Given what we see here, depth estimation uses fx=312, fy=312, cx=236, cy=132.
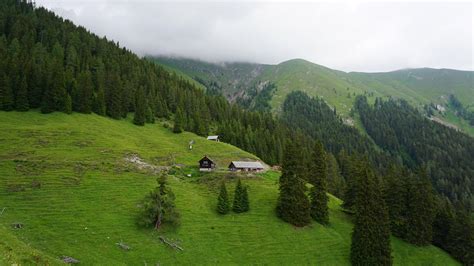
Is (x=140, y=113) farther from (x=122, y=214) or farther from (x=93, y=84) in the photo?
(x=122, y=214)

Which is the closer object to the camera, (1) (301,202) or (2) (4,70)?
(1) (301,202)

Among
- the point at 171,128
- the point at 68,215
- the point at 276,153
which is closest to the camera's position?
the point at 68,215

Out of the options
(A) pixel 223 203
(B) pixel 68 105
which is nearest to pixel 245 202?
(A) pixel 223 203

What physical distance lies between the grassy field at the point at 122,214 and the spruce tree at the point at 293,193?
2.11 meters

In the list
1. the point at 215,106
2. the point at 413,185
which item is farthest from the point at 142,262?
the point at 215,106

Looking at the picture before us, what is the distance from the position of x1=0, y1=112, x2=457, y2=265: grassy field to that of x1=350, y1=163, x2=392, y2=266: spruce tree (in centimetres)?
Result: 325

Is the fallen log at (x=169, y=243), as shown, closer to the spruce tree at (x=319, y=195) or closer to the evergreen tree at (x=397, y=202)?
the spruce tree at (x=319, y=195)

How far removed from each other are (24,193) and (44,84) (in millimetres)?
66277

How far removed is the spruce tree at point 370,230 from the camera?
59.3 metres

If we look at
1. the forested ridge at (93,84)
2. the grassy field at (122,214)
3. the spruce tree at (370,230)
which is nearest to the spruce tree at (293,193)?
the grassy field at (122,214)

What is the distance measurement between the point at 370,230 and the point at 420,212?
69.0ft

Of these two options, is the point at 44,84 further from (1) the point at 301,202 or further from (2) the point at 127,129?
(1) the point at 301,202

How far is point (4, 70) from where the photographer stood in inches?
4235

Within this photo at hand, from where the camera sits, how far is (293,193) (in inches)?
2697
